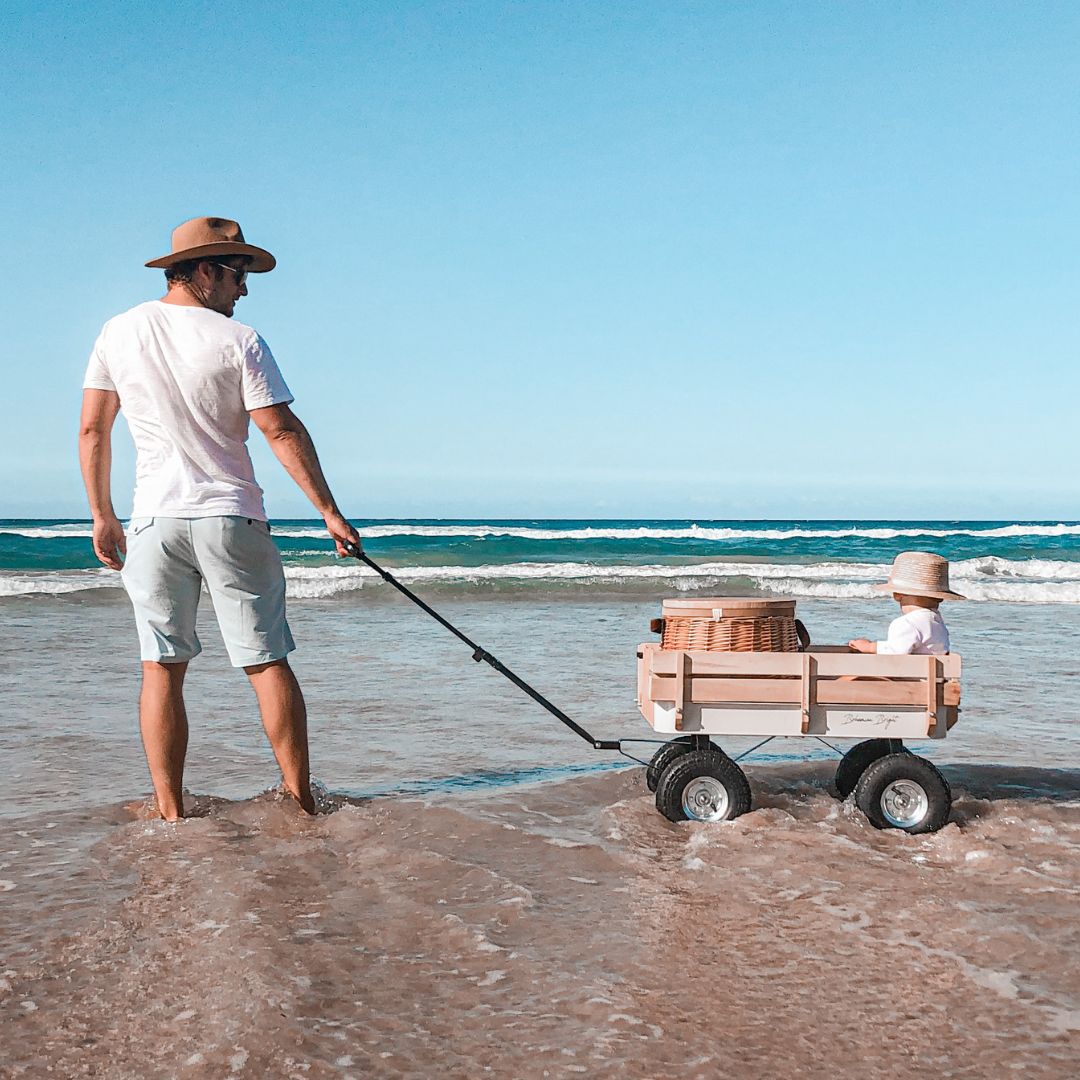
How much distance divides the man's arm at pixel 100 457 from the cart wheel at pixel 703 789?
2.21m

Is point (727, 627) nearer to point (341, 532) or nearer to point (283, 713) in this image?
point (341, 532)

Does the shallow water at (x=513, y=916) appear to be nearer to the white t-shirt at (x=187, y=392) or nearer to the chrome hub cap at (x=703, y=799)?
the chrome hub cap at (x=703, y=799)

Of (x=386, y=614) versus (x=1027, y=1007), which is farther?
(x=386, y=614)

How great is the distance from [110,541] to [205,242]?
1151 mm

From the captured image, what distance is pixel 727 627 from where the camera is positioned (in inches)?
163

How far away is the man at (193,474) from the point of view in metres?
3.88

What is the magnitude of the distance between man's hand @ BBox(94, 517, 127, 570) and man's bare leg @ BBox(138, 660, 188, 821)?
0.40m

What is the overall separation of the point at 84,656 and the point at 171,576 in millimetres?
5532

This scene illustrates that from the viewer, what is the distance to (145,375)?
12.7ft

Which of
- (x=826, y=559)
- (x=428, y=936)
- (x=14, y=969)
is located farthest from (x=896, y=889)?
(x=826, y=559)

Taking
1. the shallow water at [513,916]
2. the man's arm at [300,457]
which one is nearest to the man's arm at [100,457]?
the man's arm at [300,457]

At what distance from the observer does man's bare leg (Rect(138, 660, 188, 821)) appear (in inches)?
159

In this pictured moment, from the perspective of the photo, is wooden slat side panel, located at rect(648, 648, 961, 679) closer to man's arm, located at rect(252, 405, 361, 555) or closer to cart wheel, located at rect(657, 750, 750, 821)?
cart wheel, located at rect(657, 750, 750, 821)

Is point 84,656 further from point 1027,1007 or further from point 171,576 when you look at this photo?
point 1027,1007
